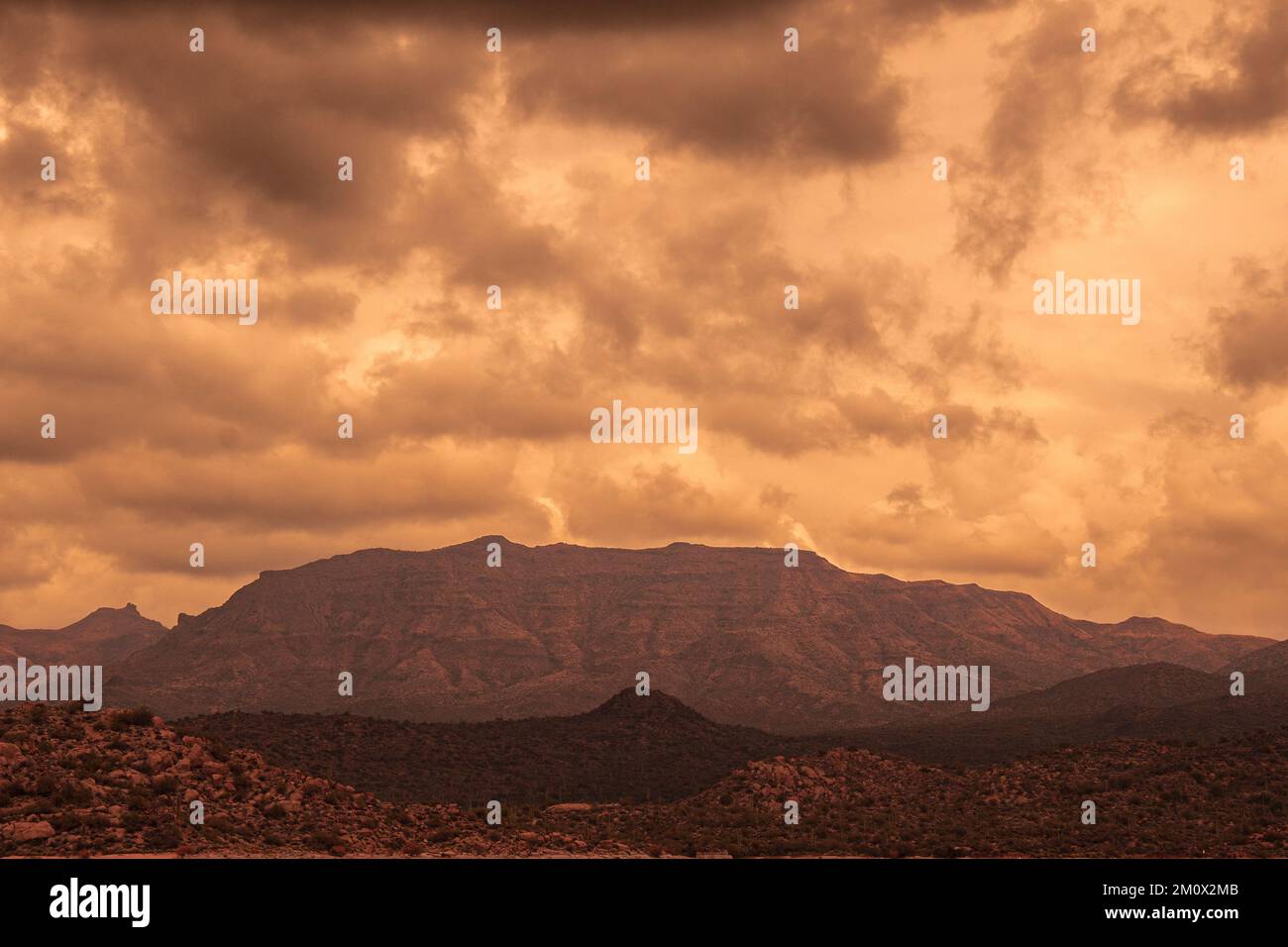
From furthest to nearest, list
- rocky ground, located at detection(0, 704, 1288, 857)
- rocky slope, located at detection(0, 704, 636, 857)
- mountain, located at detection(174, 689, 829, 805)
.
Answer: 1. mountain, located at detection(174, 689, 829, 805)
2. rocky ground, located at detection(0, 704, 1288, 857)
3. rocky slope, located at detection(0, 704, 636, 857)

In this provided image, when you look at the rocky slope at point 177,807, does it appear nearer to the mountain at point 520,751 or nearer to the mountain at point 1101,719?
the mountain at point 520,751

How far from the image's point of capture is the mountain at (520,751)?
284 ft

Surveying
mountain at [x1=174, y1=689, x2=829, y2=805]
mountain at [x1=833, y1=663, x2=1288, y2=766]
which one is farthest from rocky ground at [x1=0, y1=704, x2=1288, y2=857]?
mountain at [x1=833, y1=663, x2=1288, y2=766]

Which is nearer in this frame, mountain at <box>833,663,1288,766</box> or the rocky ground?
the rocky ground

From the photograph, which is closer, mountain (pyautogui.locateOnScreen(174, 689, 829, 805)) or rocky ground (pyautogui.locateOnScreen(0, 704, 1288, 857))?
rocky ground (pyautogui.locateOnScreen(0, 704, 1288, 857))

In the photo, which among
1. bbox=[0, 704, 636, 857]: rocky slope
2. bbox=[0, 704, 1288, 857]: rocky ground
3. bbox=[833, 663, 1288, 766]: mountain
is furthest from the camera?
bbox=[833, 663, 1288, 766]: mountain

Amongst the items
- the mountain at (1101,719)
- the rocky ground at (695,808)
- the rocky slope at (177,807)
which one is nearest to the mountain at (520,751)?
the rocky ground at (695,808)

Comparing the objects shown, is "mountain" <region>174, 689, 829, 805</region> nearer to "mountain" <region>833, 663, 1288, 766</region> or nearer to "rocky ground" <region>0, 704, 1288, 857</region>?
"rocky ground" <region>0, 704, 1288, 857</region>

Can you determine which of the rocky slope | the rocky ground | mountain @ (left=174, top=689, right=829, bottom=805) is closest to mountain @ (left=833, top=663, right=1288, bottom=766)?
mountain @ (left=174, top=689, right=829, bottom=805)

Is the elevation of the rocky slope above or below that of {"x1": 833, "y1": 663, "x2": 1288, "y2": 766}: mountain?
above

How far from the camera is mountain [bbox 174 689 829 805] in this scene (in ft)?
284

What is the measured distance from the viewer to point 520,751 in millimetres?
102562
